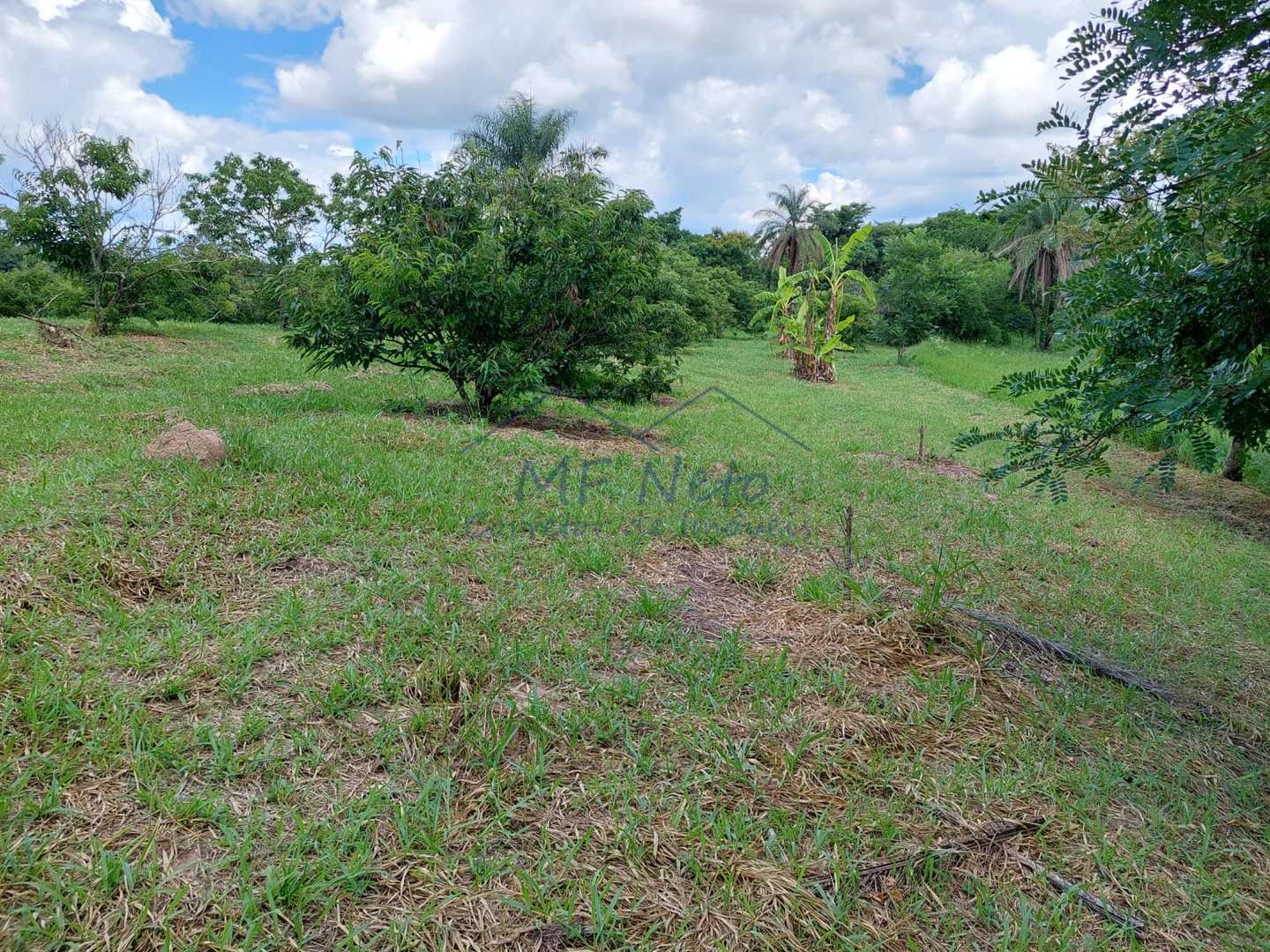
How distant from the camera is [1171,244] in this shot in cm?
206

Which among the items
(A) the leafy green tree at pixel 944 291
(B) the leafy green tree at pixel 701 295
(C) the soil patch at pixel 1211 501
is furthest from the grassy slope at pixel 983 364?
(B) the leafy green tree at pixel 701 295

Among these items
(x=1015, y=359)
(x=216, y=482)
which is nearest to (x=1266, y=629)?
(x=216, y=482)

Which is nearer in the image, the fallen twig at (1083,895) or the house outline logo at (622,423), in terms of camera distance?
the fallen twig at (1083,895)

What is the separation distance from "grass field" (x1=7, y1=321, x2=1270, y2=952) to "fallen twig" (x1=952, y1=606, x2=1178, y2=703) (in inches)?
4.0

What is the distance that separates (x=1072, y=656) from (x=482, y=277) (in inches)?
214

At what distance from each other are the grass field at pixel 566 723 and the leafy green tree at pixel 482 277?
2294 millimetres

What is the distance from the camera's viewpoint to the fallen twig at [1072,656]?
283 centimetres

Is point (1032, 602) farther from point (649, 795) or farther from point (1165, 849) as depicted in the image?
point (649, 795)

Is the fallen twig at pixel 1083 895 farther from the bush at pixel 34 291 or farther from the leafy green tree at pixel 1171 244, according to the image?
the bush at pixel 34 291

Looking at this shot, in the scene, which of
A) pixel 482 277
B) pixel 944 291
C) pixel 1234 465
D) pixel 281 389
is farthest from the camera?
pixel 944 291

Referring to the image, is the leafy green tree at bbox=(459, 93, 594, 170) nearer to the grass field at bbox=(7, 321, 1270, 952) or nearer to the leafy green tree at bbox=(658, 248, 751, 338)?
the leafy green tree at bbox=(658, 248, 751, 338)

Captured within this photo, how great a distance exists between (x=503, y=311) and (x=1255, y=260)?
579cm

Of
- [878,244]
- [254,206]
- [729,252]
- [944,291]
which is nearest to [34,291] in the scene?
[254,206]

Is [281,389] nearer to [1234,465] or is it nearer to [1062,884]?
[1062,884]
